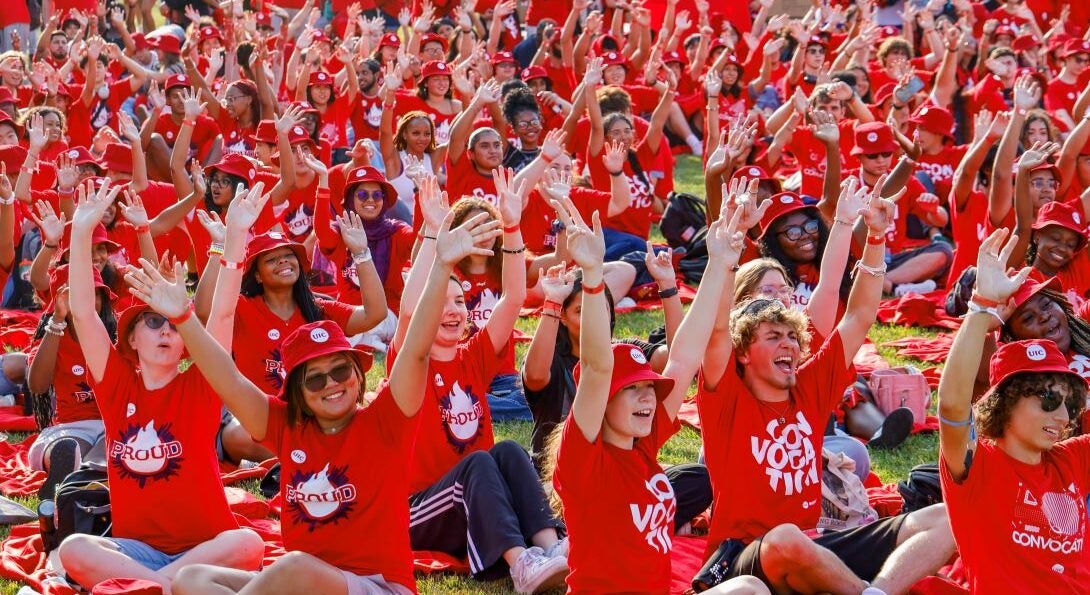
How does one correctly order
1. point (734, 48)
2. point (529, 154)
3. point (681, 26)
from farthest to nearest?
point (734, 48)
point (681, 26)
point (529, 154)

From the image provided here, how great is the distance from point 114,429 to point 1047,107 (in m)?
10.7

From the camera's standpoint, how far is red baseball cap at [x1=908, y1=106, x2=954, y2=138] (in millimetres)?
11797

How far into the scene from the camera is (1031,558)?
5.04 m

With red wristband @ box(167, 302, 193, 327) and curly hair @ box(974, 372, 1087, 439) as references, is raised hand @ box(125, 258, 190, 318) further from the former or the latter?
curly hair @ box(974, 372, 1087, 439)

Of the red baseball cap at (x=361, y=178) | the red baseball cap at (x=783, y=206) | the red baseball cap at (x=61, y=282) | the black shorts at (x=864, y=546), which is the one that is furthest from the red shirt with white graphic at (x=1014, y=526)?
the red baseball cap at (x=361, y=178)

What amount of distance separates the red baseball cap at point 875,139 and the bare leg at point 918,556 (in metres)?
5.02

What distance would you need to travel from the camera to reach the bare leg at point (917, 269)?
36.1ft

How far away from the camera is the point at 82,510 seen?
19.8ft

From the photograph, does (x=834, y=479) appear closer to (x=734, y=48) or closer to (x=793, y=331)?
(x=793, y=331)

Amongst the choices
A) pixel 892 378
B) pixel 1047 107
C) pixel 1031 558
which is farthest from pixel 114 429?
pixel 1047 107

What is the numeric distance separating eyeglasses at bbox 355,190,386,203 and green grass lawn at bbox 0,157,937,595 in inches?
42.9

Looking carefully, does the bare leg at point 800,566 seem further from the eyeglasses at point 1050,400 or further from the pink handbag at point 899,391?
the pink handbag at point 899,391

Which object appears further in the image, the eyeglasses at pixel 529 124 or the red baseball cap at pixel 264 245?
the eyeglasses at pixel 529 124

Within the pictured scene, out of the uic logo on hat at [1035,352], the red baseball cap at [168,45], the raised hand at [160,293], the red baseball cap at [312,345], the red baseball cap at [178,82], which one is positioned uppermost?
the red baseball cap at [168,45]
